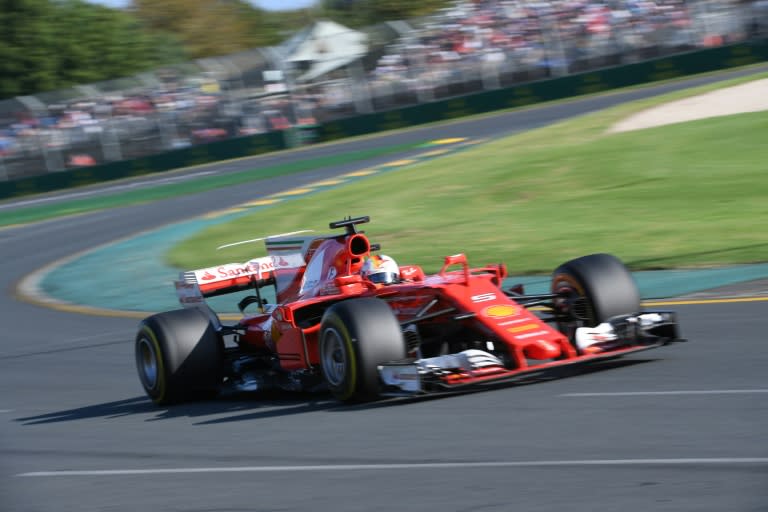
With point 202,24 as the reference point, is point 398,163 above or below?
below

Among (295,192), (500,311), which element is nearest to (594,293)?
(500,311)

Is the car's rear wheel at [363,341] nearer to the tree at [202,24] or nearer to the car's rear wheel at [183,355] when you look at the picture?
the car's rear wheel at [183,355]

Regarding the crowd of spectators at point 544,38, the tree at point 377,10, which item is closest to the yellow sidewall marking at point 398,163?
the crowd of spectators at point 544,38

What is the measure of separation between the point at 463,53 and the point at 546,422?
82.6ft

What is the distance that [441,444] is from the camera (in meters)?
6.66

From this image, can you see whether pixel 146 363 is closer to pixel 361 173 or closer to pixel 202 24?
pixel 361 173

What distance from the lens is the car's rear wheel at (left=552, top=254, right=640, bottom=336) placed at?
8406 mm

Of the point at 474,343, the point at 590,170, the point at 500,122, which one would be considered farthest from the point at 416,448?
the point at 500,122

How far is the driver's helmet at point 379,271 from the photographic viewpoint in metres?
8.81

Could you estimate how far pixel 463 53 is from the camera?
31.2m

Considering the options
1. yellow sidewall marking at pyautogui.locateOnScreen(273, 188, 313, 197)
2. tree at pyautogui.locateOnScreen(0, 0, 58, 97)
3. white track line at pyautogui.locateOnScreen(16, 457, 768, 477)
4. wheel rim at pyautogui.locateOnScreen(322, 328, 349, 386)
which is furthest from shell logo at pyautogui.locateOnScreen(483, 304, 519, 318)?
tree at pyautogui.locateOnScreen(0, 0, 58, 97)

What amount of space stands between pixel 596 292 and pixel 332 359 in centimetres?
196

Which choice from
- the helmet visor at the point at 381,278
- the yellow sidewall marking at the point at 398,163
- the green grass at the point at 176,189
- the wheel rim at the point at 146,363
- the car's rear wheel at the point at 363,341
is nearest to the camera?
the car's rear wheel at the point at 363,341

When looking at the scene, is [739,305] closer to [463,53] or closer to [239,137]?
[463,53]
